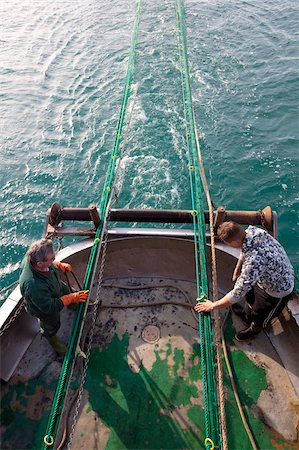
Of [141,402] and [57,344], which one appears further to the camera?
[57,344]

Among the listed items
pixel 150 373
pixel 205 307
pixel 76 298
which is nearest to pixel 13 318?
pixel 76 298

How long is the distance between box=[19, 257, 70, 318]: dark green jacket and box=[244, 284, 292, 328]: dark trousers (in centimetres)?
217

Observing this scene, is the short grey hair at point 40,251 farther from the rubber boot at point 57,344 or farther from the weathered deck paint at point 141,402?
the weathered deck paint at point 141,402

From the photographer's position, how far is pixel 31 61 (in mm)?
12672

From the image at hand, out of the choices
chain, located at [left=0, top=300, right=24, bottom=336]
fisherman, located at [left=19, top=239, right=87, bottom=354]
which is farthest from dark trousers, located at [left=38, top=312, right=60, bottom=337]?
chain, located at [left=0, top=300, right=24, bottom=336]

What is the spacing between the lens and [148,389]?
380 cm

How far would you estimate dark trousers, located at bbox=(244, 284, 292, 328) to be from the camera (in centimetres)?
336

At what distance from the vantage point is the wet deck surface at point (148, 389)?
345cm

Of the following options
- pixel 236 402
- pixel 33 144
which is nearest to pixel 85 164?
pixel 33 144

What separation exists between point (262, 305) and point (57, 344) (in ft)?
8.26

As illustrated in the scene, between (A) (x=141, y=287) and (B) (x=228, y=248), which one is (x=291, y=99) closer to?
(B) (x=228, y=248)

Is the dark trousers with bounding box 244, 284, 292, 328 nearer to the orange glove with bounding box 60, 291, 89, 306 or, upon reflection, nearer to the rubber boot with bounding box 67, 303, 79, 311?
the orange glove with bounding box 60, 291, 89, 306

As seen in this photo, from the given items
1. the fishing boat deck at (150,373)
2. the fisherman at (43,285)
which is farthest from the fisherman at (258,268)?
the fisherman at (43,285)

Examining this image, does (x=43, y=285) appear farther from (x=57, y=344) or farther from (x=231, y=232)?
(x=231, y=232)
